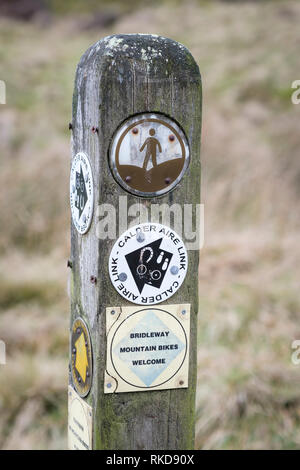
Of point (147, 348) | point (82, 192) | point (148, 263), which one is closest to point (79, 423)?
point (147, 348)

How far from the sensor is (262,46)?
13.4 metres

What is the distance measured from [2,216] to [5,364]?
6.93ft

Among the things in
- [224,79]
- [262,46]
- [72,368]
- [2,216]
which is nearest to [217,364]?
[72,368]

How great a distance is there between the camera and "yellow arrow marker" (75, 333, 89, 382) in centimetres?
173

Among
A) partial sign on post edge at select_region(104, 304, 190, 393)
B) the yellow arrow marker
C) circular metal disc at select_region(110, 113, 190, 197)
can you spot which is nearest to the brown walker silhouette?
circular metal disc at select_region(110, 113, 190, 197)

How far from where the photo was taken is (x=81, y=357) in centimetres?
176

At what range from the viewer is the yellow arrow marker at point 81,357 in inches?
68.1

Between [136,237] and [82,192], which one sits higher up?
[82,192]

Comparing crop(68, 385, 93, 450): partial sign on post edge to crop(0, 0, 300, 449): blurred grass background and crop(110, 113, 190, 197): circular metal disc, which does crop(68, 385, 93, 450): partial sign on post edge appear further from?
crop(0, 0, 300, 449): blurred grass background

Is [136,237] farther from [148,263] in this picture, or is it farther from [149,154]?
[149,154]

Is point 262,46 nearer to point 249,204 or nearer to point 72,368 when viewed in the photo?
point 249,204

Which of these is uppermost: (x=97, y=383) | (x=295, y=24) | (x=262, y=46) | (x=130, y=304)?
(x=295, y=24)

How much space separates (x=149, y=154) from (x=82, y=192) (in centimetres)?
23

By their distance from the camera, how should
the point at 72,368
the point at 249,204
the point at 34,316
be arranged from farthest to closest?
the point at 249,204 < the point at 34,316 < the point at 72,368
